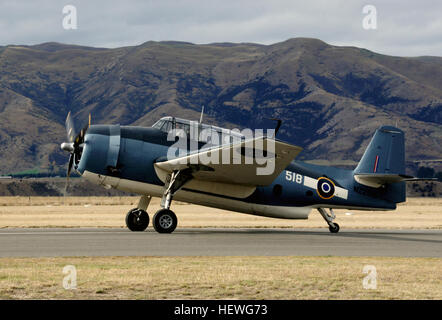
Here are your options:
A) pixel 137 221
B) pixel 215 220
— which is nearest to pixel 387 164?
pixel 137 221

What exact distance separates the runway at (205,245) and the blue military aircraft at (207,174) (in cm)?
140

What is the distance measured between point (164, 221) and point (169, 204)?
2.08 ft

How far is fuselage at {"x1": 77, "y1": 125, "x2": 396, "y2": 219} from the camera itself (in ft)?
73.7

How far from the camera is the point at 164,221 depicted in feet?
73.4

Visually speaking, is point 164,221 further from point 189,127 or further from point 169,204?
point 189,127

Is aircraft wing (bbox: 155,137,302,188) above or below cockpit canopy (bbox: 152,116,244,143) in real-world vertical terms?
below

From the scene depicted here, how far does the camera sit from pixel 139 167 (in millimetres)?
22844

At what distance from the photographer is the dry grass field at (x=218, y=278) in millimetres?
10578

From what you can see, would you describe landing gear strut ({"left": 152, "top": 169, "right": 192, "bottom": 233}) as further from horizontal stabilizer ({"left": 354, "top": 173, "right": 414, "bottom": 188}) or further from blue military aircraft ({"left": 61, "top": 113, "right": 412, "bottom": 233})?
horizontal stabilizer ({"left": 354, "top": 173, "right": 414, "bottom": 188})

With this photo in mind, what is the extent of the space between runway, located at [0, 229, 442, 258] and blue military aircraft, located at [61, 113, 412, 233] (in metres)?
1.40

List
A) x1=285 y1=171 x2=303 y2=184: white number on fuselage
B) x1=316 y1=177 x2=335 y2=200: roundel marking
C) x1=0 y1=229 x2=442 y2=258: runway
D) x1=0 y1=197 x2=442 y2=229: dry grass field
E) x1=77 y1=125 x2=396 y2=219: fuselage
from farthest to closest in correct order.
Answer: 1. x1=0 y1=197 x2=442 y2=229: dry grass field
2. x1=316 y1=177 x2=335 y2=200: roundel marking
3. x1=285 y1=171 x2=303 y2=184: white number on fuselage
4. x1=77 y1=125 x2=396 y2=219: fuselage
5. x1=0 y1=229 x2=442 y2=258: runway

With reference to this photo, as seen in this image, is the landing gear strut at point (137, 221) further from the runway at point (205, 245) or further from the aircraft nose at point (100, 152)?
the aircraft nose at point (100, 152)

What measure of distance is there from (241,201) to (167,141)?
363 cm

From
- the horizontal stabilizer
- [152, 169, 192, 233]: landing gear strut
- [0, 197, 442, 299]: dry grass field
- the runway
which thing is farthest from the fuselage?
[0, 197, 442, 299]: dry grass field
